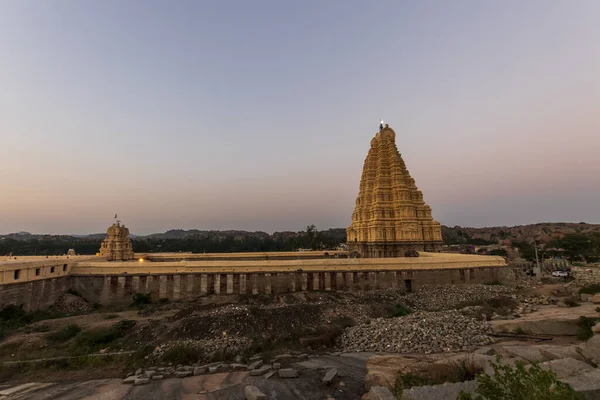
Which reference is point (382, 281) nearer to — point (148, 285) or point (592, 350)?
point (592, 350)

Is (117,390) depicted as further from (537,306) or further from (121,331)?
(537,306)

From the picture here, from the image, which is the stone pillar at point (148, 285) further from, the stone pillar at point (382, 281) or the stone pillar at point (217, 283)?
the stone pillar at point (382, 281)

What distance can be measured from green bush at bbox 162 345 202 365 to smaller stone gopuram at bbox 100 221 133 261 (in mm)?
26633

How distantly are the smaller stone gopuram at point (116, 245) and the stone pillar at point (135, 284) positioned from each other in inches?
531

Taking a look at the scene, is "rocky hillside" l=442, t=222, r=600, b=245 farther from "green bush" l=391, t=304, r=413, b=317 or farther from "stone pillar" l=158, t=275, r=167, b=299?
"stone pillar" l=158, t=275, r=167, b=299

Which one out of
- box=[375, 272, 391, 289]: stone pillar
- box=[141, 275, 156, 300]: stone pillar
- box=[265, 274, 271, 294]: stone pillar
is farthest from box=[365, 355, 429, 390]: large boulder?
box=[141, 275, 156, 300]: stone pillar

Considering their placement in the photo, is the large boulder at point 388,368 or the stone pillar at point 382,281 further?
the stone pillar at point 382,281

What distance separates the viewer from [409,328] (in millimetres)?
15867

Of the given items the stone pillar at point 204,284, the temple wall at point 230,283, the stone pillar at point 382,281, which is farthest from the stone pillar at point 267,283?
the stone pillar at point 382,281

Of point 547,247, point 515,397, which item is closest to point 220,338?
point 515,397

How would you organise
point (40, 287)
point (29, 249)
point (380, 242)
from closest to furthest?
point (40, 287) < point (380, 242) < point (29, 249)

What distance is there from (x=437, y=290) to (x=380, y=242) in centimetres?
1233

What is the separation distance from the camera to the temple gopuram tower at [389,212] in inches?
1510

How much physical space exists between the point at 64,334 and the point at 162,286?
27.8 feet
